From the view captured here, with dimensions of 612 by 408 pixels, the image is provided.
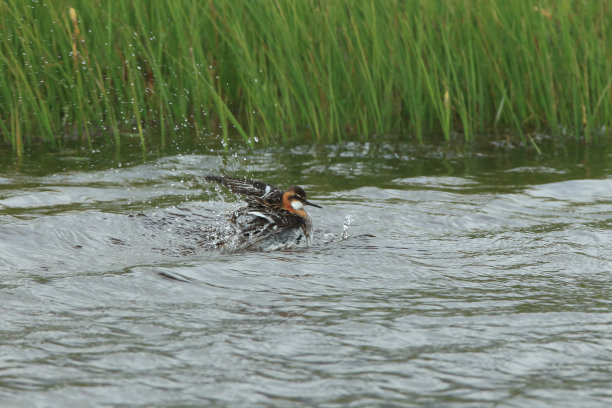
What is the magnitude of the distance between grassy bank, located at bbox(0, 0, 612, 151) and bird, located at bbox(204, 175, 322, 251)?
2.17 metres

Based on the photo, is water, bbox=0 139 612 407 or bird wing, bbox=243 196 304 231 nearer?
water, bbox=0 139 612 407

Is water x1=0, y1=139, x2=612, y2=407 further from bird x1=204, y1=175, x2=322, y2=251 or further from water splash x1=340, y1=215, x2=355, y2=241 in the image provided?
bird x1=204, y1=175, x2=322, y2=251

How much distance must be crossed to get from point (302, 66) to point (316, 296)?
5.43 meters

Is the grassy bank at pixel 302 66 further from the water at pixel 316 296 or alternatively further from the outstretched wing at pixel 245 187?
the outstretched wing at pixel 245 187

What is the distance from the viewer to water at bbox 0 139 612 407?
12.1ft

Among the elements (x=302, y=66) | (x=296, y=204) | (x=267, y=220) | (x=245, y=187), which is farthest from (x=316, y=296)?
(x=302, y=66)

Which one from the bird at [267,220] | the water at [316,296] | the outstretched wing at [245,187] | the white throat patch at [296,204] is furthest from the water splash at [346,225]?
the outstretched wing at [245,187]

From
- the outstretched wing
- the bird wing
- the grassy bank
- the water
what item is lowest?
the water

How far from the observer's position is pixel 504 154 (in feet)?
35.4

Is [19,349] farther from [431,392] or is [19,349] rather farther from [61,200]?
[61,200]

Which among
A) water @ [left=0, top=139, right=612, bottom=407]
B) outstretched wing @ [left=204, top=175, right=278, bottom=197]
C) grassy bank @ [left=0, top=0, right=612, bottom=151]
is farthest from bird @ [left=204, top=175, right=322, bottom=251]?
grassy bank @ [left=0, top=0, right=612, bottom=151]

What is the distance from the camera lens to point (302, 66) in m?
9.99

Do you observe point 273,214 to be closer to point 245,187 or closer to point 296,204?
point 296,204

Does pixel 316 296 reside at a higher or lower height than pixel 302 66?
lower
